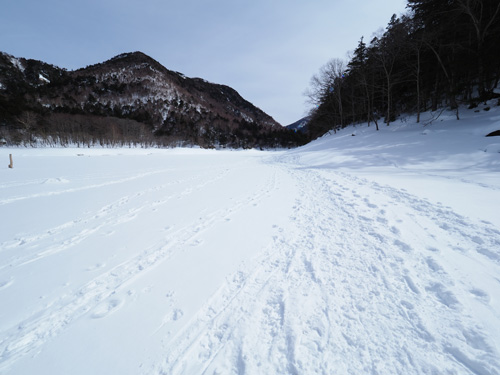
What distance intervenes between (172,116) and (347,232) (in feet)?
302

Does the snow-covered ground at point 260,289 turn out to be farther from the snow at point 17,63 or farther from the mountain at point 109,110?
the snow at point 17,63

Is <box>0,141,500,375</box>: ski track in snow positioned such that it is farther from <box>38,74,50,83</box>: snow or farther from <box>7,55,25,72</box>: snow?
<box>7,55,25,72</box>: snow

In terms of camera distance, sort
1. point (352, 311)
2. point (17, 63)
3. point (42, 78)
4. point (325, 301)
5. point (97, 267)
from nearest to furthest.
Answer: point (352, 311) → point (325, 301) → point (97, 267) → point (42, 78) → point (17, 63)

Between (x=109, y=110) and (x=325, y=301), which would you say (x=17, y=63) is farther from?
(x=325, y=301)

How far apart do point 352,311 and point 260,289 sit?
102 cm

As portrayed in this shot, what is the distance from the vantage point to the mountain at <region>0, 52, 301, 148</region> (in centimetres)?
4150

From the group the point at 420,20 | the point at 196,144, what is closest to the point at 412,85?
the point at 420,20

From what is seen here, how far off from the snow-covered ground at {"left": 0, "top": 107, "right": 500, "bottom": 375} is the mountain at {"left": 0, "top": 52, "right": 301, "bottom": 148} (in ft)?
172

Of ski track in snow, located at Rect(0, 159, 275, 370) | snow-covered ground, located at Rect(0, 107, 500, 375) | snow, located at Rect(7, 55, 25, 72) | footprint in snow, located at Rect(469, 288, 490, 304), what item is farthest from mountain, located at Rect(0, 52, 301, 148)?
footprint in snow, located at Rect(469, 288, 490, 304)

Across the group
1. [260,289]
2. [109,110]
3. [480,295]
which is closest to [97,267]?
[260,289]

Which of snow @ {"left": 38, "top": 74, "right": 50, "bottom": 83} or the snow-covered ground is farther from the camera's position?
snow @ {"left": 38, "top": 74, "right": 50, "bottom": 83}

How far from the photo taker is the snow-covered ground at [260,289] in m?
1.60

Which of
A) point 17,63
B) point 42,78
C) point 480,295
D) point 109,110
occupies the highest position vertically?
point 17,63

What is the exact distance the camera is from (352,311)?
1.97 m
